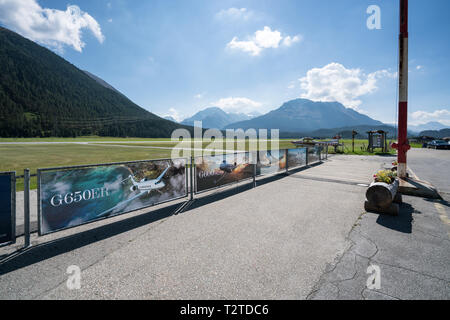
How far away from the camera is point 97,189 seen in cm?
512

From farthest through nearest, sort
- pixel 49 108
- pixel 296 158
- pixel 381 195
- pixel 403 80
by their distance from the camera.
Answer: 1. pixel 49 108
2. pixel 296 158
3. pixel 403 80
4. pixel 381 195

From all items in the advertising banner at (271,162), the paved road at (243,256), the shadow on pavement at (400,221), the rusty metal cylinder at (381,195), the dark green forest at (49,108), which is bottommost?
the paved road at (243,256)

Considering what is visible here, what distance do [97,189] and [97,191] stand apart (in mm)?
55

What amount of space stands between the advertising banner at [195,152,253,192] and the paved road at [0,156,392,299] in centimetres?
157

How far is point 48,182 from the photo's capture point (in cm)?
437

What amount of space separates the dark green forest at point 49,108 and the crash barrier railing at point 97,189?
130857 mm

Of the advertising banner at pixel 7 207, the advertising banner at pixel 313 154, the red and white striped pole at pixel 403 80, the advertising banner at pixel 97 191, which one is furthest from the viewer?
the advertising banner at pixel 313 154

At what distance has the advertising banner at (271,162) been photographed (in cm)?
1148

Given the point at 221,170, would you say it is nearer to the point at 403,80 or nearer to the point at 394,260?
the point at 394,260

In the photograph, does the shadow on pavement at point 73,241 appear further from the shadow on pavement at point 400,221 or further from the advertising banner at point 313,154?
the advertising banner at point 313,154

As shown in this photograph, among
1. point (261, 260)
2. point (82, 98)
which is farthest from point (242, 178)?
point (82, 98)

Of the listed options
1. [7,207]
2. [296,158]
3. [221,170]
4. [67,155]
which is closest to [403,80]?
[296,158]

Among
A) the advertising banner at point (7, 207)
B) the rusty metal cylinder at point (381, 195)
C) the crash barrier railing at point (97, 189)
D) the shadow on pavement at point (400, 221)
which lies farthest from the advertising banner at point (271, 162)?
the advertising banner at point (7, 207)

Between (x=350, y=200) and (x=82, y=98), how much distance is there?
225842 mm
